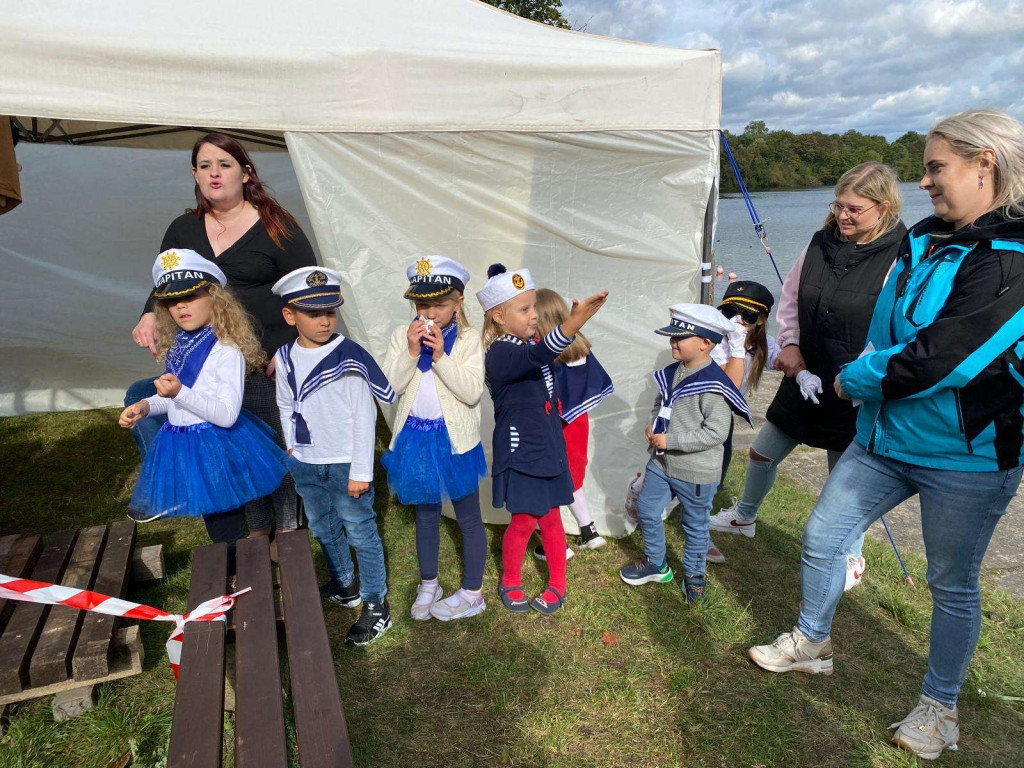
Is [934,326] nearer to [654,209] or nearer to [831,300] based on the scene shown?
[831,300]

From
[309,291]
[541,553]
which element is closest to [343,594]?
[541,553]

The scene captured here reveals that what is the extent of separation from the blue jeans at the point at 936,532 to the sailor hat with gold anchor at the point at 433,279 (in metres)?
1.48

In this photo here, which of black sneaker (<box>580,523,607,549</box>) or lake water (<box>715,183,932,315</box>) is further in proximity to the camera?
lake water (<box>715,183,932,315</box>)

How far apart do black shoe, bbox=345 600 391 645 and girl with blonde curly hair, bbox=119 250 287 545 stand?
67 cm

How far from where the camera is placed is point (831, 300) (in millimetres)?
2795

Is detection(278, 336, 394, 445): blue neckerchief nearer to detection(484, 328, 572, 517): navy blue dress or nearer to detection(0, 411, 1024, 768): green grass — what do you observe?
detection(484, 328, 572, 517): navy blue dress

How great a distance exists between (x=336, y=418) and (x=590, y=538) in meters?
1.63

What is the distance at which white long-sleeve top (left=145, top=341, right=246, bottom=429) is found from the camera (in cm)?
245

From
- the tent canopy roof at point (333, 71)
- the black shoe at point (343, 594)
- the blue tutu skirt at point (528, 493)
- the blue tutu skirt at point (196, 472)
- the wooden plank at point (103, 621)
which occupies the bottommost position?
the black shoe at point (343, 594)

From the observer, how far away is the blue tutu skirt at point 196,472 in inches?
98.9

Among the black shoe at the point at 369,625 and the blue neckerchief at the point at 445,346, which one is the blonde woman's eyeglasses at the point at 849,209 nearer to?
the blue neckerchief at the point at 445,346

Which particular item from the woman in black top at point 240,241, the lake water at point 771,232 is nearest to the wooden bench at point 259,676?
the woman in black top at point 240,241

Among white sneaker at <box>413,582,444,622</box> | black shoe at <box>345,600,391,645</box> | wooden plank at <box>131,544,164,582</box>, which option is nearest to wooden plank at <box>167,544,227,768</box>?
black shoe at <box>345,600,391,645</box>

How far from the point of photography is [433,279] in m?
2.50
